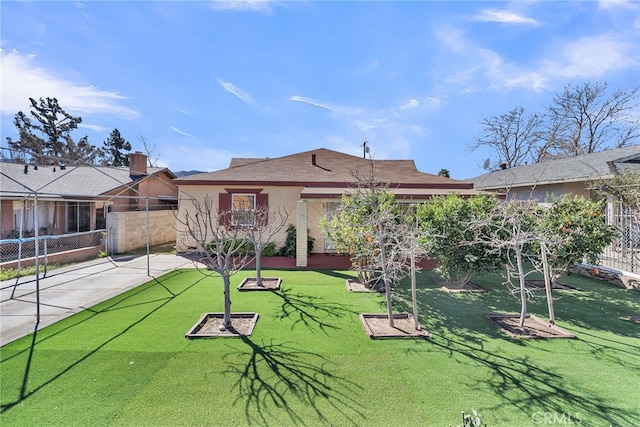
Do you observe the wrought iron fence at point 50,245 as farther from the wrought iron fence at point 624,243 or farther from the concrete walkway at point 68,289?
the wrought iron fence at point 624,243

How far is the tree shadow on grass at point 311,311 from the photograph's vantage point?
6734 millimetres

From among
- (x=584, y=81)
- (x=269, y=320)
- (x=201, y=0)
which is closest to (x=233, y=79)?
(x=201, y=0)

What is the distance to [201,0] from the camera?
9172mm

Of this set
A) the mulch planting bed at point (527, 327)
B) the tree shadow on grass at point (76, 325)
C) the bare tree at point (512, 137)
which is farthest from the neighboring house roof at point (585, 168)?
the bare tree at point (512, 137)

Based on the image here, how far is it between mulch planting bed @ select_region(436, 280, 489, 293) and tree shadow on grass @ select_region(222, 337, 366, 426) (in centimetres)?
600

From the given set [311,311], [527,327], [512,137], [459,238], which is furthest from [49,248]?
[512,137]

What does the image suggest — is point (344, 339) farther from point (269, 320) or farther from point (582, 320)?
point (582, 320)

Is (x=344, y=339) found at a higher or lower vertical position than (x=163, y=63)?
lower

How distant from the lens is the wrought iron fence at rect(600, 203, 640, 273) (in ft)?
29.2

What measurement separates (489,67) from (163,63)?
15.6 meters

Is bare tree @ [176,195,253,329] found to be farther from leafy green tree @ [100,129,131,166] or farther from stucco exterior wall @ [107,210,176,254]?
leafy green tree @ [100,129,131,166]

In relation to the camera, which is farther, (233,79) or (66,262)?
(233,79)

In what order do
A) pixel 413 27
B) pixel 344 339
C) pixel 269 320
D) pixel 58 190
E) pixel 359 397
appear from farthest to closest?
pixel 58 190
pixel 413 27
pixel 269 320
pixel 344 339
pixel 359 397

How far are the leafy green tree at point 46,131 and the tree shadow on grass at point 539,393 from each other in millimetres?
47070
